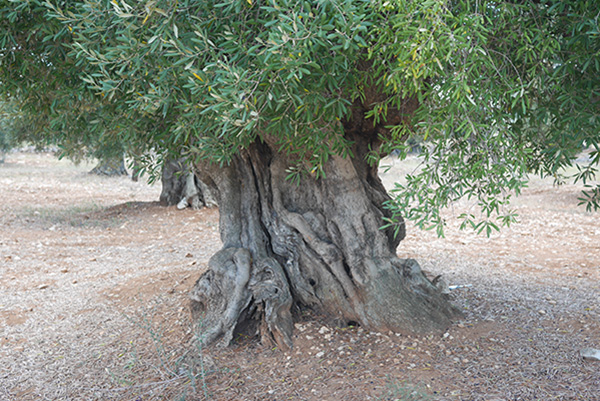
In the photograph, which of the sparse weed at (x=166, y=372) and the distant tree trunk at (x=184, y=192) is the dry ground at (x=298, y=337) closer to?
the sparse weed at (x=166, y=372)

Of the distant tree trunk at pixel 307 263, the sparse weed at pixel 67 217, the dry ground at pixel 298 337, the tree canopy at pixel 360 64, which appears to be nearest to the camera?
the tree canopy at pixel 360 64

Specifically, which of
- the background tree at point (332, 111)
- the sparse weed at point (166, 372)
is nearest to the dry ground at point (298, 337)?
the sparse weed at point (166, 372)

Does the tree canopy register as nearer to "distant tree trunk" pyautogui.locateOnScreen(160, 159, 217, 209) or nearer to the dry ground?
the dry ground

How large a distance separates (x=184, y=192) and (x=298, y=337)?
29.8 feet

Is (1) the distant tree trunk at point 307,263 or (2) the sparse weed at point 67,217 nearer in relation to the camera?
(1) the distant tree trunk at point 307,263

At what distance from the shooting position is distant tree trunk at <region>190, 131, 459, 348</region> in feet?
15.1

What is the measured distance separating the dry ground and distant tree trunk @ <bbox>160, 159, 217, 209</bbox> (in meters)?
3.38

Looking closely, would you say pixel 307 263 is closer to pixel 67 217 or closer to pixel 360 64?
pixel 360 64

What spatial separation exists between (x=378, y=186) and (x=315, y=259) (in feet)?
3.68

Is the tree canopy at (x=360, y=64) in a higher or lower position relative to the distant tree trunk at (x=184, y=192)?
higher

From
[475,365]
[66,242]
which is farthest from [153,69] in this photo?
[66,242]

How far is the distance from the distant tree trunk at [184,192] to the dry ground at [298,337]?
338 cm

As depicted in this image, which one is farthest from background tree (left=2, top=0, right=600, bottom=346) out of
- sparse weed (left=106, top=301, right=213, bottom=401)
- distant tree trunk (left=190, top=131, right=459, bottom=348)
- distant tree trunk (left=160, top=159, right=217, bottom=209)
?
distant tree trunk (left=160, top=159, right=217, bottom=209)

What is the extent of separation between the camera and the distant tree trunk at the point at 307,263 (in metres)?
4.59
